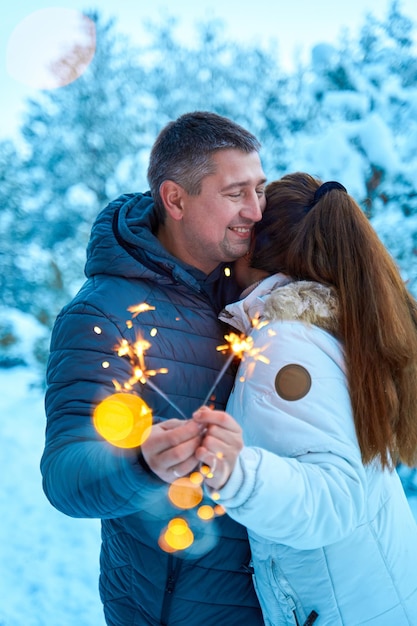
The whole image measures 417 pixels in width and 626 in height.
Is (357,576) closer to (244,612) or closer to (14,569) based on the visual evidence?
(244,612)

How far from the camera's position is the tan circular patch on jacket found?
1270mm

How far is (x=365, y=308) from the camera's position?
1498mm

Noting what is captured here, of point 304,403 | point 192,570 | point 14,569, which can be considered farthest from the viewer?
point 14,569

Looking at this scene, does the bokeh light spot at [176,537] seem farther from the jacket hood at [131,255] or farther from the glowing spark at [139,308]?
the jacket hood at [131,255]

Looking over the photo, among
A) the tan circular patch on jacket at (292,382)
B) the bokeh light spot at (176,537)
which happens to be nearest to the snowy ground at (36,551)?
the bokeh light spot at (176,537)

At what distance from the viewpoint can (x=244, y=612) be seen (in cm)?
177

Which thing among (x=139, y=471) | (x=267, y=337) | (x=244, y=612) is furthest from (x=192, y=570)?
(x=267, y=337)

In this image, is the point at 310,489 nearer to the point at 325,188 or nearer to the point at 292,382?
the point at 292,382

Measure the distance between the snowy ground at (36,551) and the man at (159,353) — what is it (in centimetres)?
231

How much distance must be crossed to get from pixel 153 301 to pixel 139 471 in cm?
75

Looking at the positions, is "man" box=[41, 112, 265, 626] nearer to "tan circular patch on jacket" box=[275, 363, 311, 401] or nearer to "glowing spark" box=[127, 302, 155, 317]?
"glowing spark" box=[127, 302, 155, 317]

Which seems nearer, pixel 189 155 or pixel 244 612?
pixel 244 612

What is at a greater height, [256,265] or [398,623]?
[256,265]

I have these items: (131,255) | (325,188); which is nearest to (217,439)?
(131,255)
